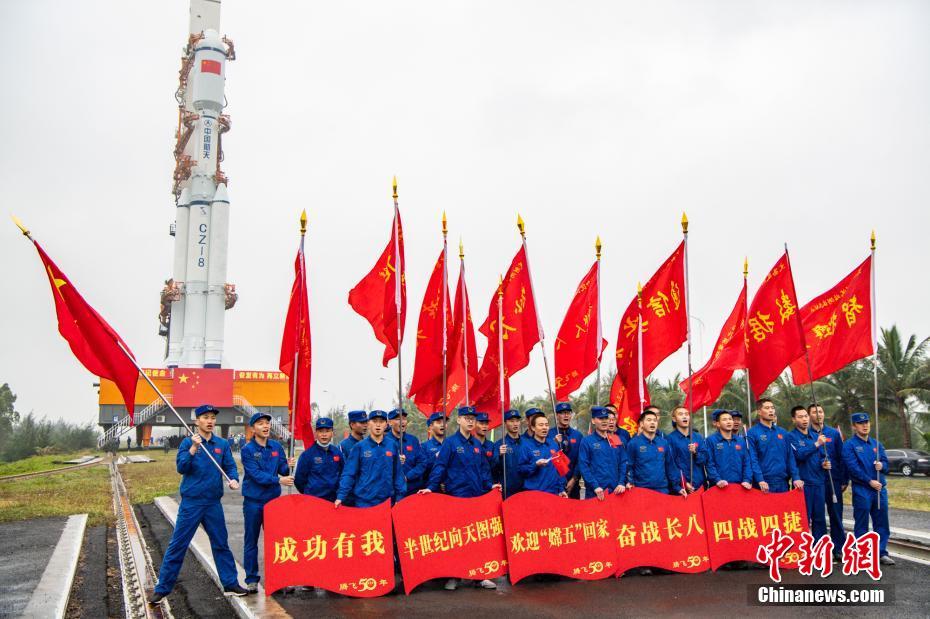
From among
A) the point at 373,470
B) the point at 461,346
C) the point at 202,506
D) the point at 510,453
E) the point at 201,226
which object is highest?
the point at 201,226

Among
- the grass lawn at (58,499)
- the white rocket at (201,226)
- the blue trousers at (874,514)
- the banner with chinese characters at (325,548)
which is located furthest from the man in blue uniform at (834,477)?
the white rocket at (201,226)

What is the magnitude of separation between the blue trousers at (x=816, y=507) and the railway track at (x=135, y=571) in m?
6.81

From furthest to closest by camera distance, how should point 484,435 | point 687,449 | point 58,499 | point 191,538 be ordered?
point 58,499 → point 687,449 → point 484,435 → point 191,538

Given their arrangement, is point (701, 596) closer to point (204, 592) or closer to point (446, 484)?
point (446, 484)

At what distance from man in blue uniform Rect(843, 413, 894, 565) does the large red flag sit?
7.04 feet

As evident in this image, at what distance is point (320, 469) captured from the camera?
749 cm

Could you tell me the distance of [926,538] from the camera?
30.2 ft

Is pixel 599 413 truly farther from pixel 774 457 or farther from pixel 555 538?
pixel 774 457

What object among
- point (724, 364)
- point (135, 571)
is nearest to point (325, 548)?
point (135, 571)

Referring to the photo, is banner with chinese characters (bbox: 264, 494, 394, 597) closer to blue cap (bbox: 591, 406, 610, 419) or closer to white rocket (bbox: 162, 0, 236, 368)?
blue cap (bbox: 591, 406, 610, 419)

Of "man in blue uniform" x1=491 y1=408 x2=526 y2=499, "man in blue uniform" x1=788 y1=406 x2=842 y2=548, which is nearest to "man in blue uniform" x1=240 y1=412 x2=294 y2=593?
"man in blue uniform" x1=491 y1=408 x2=526 y2=499

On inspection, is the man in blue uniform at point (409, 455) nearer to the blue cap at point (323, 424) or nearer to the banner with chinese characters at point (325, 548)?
the blue cap at point (323, 424)

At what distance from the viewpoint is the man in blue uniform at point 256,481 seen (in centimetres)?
698

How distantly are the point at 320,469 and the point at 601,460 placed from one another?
2914 millimetres
